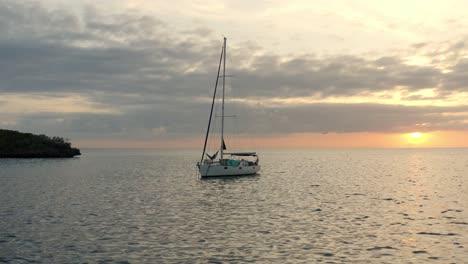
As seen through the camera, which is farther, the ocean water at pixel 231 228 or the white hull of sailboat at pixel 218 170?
the white hull of sailboat at pixel 218 170

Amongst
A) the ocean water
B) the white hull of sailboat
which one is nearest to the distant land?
the white hull of sailboat

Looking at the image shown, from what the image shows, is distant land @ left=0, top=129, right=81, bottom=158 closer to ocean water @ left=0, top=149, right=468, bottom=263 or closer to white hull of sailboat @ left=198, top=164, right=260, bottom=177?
white hull of sailboat @ left=198, top=164, right=260, bottom=177

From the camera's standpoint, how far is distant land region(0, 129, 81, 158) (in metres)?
184

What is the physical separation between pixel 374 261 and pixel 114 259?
569 inches

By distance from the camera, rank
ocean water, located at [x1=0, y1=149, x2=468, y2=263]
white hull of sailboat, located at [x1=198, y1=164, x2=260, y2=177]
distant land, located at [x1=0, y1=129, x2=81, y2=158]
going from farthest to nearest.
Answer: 1. distant land, located at [x1=0, y1=129, x2=81, y2=158]
2. white hull of sailboat, located at [x1=198, y1=164, x2=260, y2=177]
3. ocean water, located at [x1=0, y1=149, x2=468, y2=263]

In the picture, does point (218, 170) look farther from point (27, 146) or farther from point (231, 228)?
point (27, 146)

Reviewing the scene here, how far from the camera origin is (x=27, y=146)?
618ft

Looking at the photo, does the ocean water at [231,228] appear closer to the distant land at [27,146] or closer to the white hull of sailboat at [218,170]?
the white hull of sailboat at [218,170]

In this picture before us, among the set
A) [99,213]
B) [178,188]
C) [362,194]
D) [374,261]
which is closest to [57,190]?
[178,188]

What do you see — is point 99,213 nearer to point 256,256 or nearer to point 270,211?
point 270,211

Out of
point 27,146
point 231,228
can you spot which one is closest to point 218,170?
point 231,228

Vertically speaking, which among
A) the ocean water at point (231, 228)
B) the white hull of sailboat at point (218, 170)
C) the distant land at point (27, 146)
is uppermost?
the distant land at point (27, 146)

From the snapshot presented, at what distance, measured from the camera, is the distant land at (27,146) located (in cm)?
18450

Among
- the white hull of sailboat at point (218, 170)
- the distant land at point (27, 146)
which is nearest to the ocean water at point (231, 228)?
the white hull of sailboat at point (218, 170)
